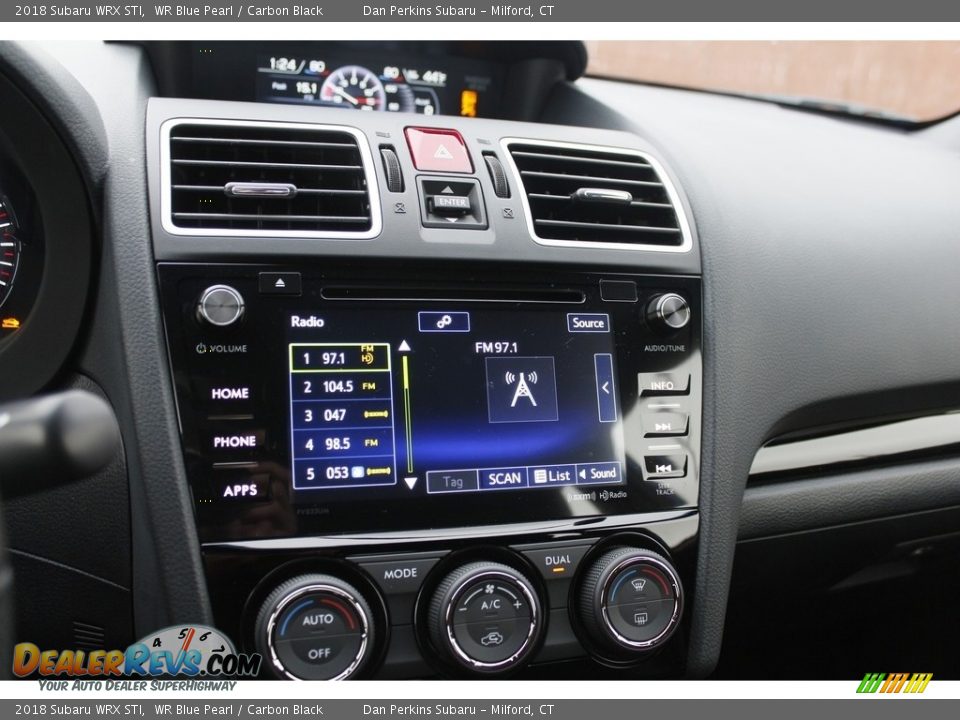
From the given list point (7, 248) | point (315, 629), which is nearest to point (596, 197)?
point (315, 629)

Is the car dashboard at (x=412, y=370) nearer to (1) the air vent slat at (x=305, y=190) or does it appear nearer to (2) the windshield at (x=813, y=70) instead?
(1) the air vent slat at (x=305, y=190)

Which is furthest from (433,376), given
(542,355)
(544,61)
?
(544,61)

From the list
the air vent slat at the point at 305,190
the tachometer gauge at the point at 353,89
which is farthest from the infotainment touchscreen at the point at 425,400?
the tachometer gauge at the point at 353,89

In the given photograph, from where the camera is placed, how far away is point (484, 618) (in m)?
1.38

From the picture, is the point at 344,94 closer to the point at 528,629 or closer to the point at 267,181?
the point at 267,181

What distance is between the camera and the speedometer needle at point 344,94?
201 centimetres

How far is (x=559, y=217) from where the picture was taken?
161 cm

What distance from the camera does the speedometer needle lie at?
201cm

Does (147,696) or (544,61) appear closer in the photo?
(147,696)

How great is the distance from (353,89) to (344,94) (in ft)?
0.08

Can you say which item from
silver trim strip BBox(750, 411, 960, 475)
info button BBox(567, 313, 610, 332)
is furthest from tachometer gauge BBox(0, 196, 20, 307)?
silver trim strip BBox(750, 411, 960, 475)

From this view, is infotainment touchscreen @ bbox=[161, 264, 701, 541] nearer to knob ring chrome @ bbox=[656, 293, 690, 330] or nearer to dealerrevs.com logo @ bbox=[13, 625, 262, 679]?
knob ring chrome @ bbox=[656, 293, 690, 330]
